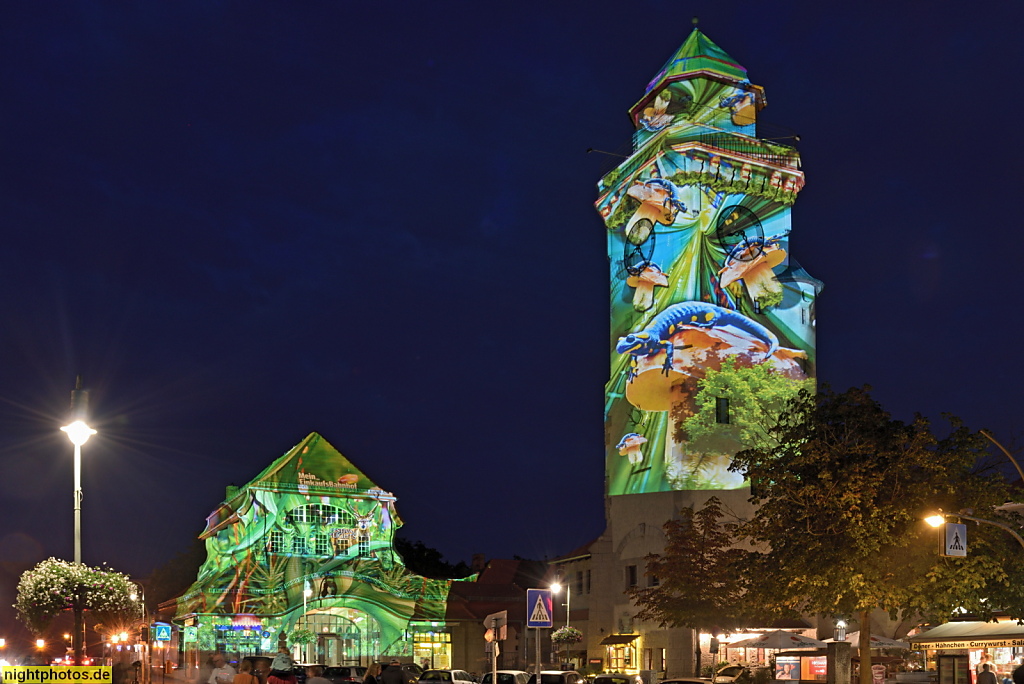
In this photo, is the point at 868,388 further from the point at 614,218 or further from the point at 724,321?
the point at 614,218

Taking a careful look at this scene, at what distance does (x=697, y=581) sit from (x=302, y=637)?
2588cm

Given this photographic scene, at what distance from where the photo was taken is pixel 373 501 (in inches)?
2805

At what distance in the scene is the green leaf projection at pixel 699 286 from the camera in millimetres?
72375

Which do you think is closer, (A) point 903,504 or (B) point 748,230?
(A) point 903,504

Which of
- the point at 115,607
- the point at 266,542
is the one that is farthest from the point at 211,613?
the point at 115,607

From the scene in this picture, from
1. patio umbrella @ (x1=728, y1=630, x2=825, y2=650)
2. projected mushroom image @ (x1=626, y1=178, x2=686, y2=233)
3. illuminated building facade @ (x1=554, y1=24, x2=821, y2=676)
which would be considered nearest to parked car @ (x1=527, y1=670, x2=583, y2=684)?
patio umbrella @ (x1=728, y1=630, x2=825, y2=650)

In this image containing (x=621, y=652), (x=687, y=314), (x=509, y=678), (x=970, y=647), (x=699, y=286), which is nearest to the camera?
(x=970, y=647)

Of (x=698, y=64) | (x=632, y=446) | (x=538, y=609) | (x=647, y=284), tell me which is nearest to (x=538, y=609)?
(x=538, y=609)

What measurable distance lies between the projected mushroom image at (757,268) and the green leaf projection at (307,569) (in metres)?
27.3

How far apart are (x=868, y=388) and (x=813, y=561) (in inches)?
207

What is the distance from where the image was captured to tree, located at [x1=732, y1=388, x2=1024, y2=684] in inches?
1228

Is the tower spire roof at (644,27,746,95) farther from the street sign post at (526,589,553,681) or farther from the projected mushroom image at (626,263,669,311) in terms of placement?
the street sign post at (526,589,553,681)

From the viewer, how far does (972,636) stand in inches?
1313

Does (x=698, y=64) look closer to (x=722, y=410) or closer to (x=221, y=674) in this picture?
(x=722, y=410)
